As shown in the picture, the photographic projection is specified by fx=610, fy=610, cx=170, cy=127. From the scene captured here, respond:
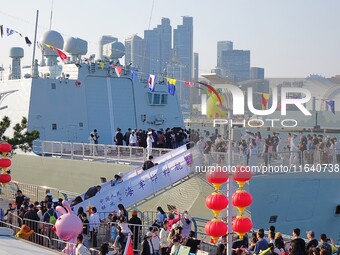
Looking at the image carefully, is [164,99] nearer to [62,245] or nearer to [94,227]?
[94,227]

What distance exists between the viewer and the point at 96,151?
24188mm

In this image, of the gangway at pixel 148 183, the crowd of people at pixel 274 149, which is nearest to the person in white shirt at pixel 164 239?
the crowd of people at pixel 274 149

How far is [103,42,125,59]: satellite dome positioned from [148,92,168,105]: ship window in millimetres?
3023

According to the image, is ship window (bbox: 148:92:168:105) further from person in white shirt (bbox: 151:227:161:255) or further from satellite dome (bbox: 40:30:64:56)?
person in white shirt (bbox: 151:227:161:255)

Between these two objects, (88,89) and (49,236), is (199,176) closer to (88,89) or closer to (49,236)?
(49,236)


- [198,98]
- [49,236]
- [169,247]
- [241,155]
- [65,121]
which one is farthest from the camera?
[65,121]

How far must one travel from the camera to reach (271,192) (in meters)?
18.1

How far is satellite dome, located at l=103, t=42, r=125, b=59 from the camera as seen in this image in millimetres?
32500

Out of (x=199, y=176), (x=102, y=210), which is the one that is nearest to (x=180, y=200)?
(x=199, y=176)

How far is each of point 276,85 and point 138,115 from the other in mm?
15499

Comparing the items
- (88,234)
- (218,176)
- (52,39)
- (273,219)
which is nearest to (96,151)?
(273,219)

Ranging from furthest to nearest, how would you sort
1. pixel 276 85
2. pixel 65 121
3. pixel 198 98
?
1. pixel 65 121
2. pixel 198 98
3. pixel 276 85

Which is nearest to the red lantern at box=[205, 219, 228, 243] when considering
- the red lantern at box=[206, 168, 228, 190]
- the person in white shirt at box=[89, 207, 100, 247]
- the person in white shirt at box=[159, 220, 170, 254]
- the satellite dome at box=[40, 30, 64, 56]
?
the red lantern at box=[206, 168, 228, 190]

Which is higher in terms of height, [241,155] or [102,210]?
[241,155]
